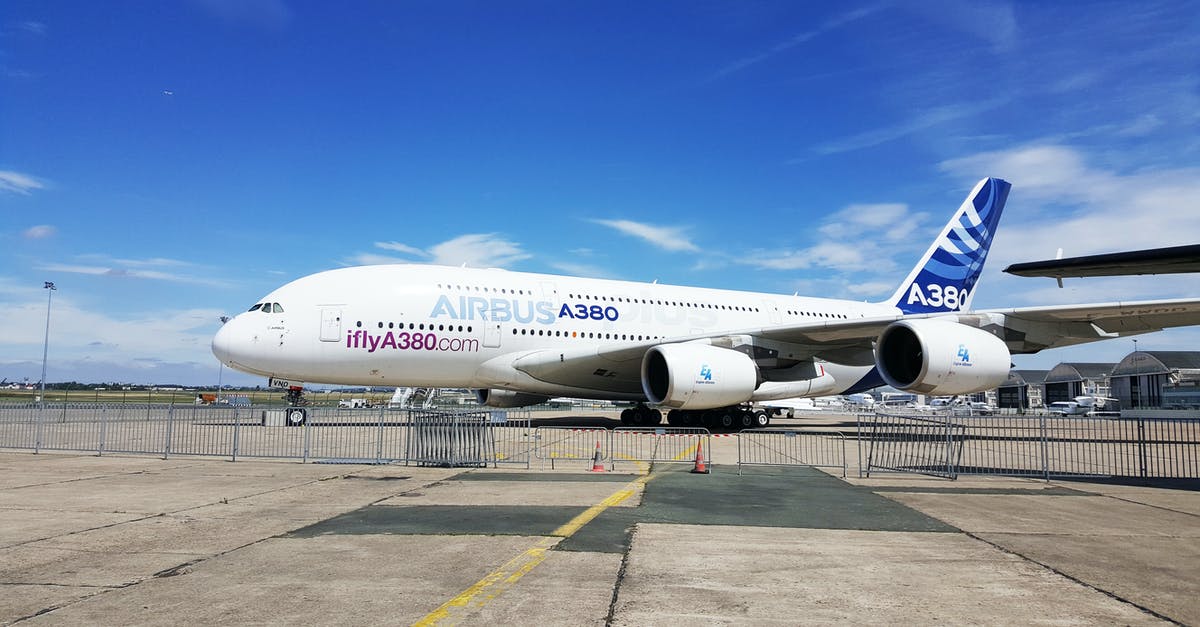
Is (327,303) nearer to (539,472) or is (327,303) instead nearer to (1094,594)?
(539,472)

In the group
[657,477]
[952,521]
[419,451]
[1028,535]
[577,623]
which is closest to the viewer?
[577,623]

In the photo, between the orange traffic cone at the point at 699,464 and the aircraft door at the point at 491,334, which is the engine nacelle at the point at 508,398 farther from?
the orange traffic cone at the point at 699,464

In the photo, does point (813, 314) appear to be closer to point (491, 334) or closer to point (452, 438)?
point (491, 334)

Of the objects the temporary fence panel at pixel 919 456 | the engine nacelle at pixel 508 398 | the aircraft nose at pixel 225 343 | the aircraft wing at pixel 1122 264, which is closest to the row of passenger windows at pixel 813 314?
the temporary fence panel at pixel 919 456

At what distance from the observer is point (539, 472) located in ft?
37.8

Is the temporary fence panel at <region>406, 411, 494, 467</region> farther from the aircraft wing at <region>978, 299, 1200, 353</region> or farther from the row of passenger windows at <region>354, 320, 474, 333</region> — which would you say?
the aircraft wing at <region>978, 299, 1200, 353</region>

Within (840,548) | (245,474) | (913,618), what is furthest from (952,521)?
(245,474)

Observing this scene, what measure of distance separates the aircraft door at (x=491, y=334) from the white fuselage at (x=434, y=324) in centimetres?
3

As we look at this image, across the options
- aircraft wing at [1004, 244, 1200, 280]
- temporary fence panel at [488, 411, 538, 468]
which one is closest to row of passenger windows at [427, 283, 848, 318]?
temporary fence panel at [488, 411, 538, 468]

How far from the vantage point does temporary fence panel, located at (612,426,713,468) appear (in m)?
13.8

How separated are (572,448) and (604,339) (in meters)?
6.41

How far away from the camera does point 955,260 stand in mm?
27781

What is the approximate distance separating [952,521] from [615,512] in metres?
3.35

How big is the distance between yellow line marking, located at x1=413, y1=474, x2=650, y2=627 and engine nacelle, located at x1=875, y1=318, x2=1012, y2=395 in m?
11.5
